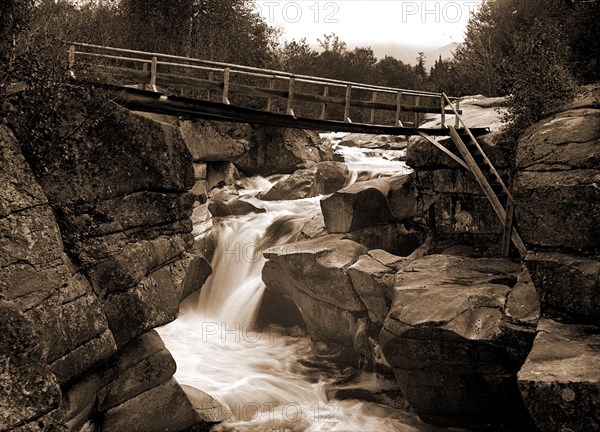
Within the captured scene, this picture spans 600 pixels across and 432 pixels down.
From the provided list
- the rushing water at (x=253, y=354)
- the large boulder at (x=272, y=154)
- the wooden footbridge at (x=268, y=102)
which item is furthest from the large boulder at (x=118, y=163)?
the large boulder at (x=272, y=154)

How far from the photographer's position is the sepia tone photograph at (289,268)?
891 cm

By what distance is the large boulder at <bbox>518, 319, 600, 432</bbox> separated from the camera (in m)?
8.09

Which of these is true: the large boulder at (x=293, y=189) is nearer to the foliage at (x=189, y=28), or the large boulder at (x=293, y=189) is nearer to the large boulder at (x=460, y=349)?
the foliage at (x=189, y=28)

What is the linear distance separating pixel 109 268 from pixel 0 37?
15.2 feet

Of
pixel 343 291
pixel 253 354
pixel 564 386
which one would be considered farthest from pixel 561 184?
pixel 253 354

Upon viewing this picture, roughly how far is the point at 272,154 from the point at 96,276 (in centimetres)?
2121

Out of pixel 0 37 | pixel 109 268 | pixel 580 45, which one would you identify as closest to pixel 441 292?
pixel 109 268

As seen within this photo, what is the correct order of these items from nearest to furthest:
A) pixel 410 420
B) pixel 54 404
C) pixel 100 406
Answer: pixel 54 404
pixel 100 406
pixel 410 420

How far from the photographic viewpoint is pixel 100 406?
1066 cm

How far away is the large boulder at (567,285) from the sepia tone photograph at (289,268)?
0.04 meters

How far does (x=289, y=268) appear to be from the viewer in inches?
725

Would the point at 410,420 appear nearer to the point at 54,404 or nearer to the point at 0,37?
the point at 54,404

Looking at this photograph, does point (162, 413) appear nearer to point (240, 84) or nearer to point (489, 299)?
point (489, 299)

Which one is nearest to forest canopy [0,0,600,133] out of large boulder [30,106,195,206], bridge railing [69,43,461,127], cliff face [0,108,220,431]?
bridge railing [69,43,461,127]
